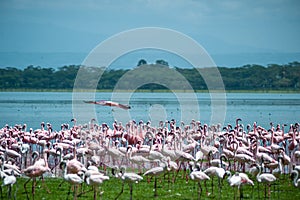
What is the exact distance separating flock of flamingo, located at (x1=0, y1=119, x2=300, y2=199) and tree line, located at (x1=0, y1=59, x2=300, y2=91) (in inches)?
2469

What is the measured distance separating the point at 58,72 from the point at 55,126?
69562 mm

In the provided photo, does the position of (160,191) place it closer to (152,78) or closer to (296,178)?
(296,178)

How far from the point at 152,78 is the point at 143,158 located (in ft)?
236

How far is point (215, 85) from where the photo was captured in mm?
99250

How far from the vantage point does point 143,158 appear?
1434 centimetres

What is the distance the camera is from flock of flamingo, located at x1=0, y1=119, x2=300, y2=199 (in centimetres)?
1149

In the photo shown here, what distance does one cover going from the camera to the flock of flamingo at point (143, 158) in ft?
37.7

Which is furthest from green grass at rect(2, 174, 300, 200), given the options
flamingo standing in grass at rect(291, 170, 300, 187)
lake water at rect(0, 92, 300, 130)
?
lake water at rect(0, 92, 300, 130)

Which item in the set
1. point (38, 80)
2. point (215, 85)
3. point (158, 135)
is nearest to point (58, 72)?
point (38, 80)

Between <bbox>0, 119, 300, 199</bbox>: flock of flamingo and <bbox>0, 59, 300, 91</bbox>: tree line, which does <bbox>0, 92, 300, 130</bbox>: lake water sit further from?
<bbox>0, 59, 300, 91</bbox>: tree line

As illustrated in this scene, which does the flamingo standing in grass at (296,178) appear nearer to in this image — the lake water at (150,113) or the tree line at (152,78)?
the lake water at (150,113)

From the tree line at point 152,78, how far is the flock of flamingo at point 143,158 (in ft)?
206

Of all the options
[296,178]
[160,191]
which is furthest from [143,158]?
[296,178]

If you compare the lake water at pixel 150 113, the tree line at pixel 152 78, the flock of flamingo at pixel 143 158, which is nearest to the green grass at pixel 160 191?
the flock of flamingo at pixel 143 158
